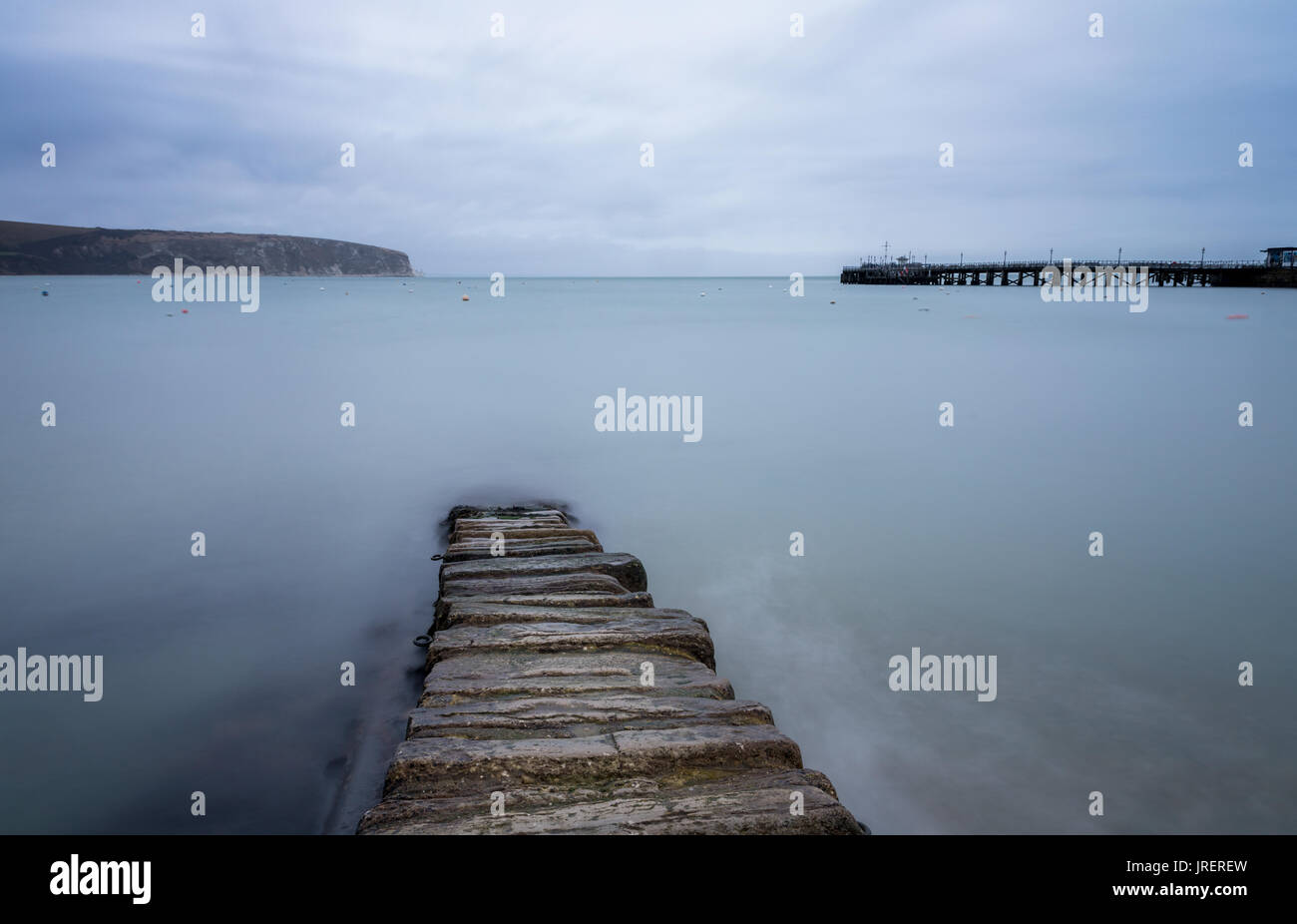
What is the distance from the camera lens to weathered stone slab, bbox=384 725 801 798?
4.27 m

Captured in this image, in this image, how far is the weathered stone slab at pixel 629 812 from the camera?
380cm

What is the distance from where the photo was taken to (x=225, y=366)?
94.5ft

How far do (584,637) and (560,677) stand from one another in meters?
0.58

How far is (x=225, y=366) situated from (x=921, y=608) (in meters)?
27.3

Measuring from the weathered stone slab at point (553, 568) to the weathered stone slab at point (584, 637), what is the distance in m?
1.13

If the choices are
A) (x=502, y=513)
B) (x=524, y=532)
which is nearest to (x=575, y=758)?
(x=524, y=532)

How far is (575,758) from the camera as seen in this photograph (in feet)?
14.3

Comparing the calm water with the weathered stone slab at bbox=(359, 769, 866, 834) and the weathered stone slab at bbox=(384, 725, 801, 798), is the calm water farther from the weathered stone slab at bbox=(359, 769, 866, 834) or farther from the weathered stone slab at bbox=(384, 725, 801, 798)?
the weathered stone slab at bbox=(359, 769, 866, 834)

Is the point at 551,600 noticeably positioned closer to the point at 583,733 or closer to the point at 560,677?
the point at 560,677

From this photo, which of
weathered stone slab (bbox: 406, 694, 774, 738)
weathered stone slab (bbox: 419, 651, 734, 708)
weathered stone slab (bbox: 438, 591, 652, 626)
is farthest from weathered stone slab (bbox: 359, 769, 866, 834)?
weathered stone slab (bbox: 438, 591, 652, 626)
